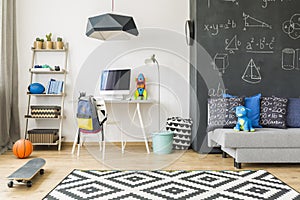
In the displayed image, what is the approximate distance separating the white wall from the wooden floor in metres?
0.84

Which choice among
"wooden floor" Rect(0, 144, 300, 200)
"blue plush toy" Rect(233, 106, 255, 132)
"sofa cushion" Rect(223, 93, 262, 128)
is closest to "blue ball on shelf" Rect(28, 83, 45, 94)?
"wooden floor" Rect(0, 144, 300, 200)

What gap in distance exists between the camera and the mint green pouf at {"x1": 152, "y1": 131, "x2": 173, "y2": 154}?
14.9 feet

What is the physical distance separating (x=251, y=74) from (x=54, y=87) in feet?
8.72

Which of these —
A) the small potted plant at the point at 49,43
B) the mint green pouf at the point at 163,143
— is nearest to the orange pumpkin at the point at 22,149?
the small potted plant at the point at 49,43

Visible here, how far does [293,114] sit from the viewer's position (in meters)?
4.33

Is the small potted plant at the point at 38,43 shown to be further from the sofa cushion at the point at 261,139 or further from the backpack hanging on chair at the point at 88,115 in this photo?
the sofa cushion at the point at 261,139

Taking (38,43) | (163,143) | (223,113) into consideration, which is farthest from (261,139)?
(38,43)

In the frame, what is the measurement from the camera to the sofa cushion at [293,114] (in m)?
4.30

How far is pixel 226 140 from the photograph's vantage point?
3.68 m

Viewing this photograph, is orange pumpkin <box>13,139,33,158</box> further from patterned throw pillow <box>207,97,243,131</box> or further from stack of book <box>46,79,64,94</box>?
patterned throw pillow <box>207,97,243,131</box>

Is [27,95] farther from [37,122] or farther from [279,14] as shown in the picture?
[279,14]

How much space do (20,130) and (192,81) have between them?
2.55 meters

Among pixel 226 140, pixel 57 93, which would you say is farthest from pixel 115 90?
pixel 226 140

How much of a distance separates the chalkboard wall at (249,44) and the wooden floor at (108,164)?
592mm
